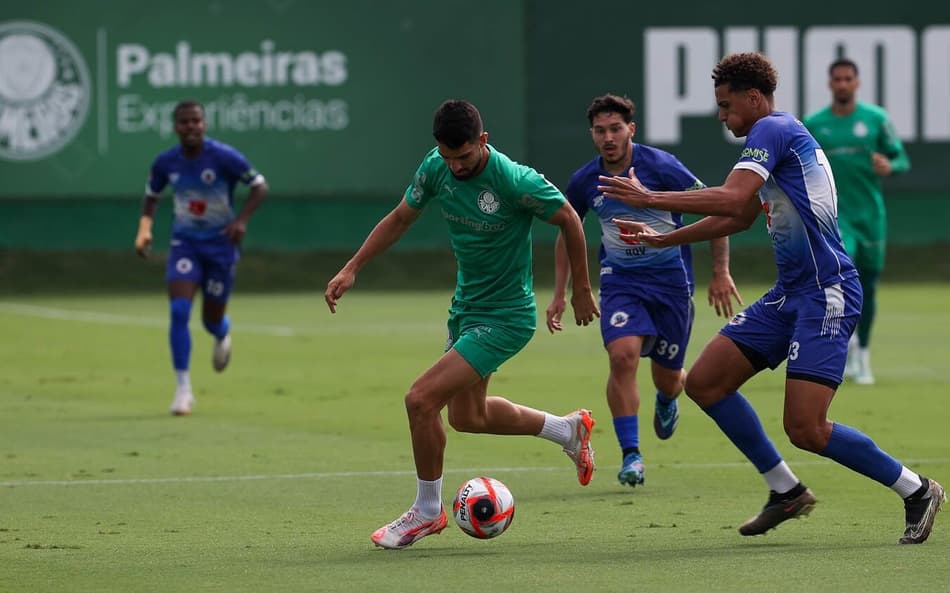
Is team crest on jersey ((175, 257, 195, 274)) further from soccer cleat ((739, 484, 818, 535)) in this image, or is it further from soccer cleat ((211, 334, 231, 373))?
soccer cleat ((739, 484, 818, 535))

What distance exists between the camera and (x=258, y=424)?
46.4 feet

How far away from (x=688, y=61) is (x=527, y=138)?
8.96 ft

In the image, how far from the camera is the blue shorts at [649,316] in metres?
11.4

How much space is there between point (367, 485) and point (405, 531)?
86.6 inches

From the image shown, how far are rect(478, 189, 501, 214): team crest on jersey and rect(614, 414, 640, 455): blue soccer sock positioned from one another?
94.7 inches

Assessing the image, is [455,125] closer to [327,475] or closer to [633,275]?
[633,275]

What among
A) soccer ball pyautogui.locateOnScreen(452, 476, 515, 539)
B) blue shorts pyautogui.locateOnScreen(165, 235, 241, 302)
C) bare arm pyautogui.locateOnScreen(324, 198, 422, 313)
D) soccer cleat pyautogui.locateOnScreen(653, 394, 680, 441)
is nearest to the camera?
soccer ball pyautogui.locateOnScreen(452, 476, 515, 539)

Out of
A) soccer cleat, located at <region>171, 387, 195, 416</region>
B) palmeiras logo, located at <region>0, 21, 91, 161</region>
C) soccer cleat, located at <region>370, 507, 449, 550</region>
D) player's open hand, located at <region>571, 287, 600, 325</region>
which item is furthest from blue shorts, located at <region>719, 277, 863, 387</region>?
palmeiras logo, located at <region>0, 21, 91, 161</region>

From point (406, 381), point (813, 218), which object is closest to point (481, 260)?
point (813, 218)

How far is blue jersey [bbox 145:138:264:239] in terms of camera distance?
51.9 ft

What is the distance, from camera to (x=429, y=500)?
349 inches

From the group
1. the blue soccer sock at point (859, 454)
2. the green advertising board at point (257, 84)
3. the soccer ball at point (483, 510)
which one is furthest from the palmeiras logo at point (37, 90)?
the blue soccer sock at point (859, 454)

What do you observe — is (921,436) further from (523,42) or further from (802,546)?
(523,42)

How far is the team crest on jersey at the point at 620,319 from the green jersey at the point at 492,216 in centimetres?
202
